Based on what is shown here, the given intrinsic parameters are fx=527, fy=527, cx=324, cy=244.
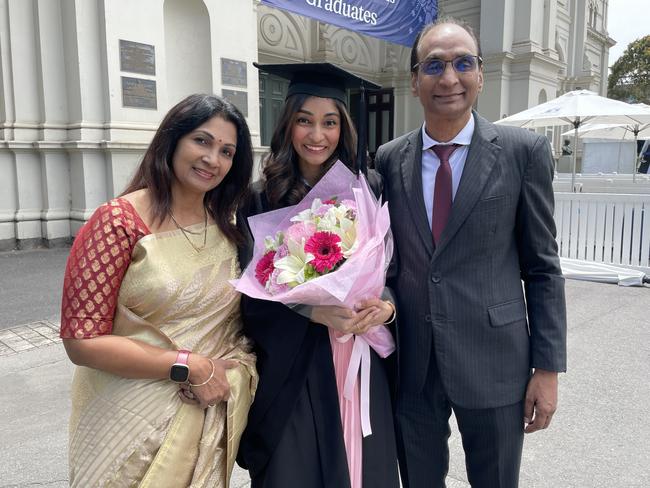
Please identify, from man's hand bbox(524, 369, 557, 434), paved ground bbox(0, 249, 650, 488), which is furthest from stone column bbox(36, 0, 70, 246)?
man's hand bbox(524, 369, 557, 434)

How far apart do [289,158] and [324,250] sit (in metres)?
0.58

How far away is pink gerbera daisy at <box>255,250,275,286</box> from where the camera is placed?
170 cm

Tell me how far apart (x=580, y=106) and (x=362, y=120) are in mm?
7837

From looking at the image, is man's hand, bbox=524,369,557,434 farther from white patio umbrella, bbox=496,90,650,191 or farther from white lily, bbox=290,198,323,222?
white patio umbrella, bbox=496,90,650,191

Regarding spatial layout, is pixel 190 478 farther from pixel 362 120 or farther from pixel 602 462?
pixel 602 462

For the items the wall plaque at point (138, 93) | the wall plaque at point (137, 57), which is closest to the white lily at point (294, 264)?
the wall plaque at point (138, 93)

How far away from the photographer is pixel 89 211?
8125mm

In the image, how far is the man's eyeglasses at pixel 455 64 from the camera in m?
1.82

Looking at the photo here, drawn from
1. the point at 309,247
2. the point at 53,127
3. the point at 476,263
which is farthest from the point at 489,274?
the point at 53,127

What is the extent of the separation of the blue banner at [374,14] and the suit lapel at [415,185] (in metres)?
7.90

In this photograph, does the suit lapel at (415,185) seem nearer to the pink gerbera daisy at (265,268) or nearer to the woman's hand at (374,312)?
the woman's hand at (374,312)

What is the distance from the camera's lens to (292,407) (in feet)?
5.99

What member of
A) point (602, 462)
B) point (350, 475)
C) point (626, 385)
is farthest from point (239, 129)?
point (626, 385)

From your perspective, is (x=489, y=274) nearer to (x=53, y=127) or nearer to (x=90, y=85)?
(x=90, y=85)
